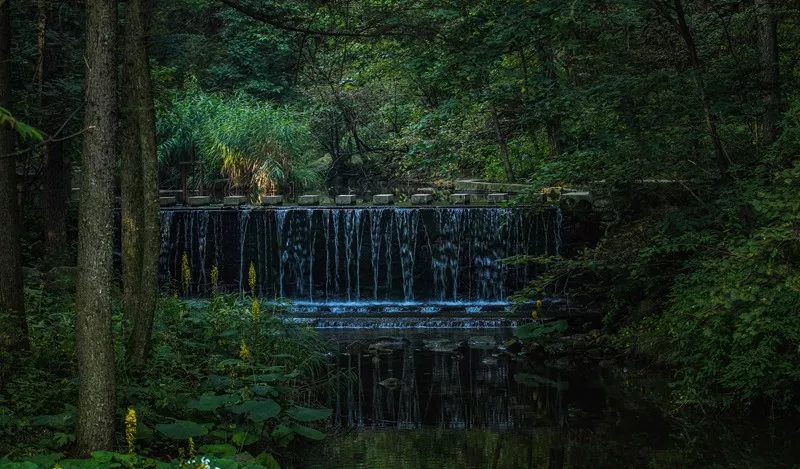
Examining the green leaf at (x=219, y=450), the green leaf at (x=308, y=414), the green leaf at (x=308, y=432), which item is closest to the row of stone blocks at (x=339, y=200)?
the green leaf at (x=308, y=414)

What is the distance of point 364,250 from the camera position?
58.3 feet

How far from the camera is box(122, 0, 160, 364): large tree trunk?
7781 mm

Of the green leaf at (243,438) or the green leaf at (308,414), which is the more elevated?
the green leaf at (308,414)

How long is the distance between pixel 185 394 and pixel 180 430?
1.02 meters

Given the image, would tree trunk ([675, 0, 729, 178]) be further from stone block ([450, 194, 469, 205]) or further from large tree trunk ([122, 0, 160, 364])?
stone block ([450, 194, 469, 205])

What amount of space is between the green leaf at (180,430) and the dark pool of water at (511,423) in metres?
1.38

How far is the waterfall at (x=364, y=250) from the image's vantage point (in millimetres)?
17328

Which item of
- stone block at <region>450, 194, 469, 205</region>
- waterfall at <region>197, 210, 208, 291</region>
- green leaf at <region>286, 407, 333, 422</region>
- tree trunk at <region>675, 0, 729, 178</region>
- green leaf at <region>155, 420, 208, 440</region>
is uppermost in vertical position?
tree trunk at <region>675, 0, 729, 178</region>

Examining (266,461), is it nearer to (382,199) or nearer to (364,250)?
(364,250)

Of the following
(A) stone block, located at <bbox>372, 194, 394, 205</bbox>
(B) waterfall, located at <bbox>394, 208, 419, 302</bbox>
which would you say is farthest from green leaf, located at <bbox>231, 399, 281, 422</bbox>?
(A) stone block, located at <bbox>372, 194, 394, 205</bbox>

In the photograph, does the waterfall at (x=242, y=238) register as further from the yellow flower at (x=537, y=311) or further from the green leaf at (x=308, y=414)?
the green leaf at (x=308, y=414)

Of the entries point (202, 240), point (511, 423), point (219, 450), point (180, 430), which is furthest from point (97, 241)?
point (202, 240)

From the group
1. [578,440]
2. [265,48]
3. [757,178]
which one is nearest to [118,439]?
[578,440]

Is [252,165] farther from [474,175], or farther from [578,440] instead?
[578,440]
